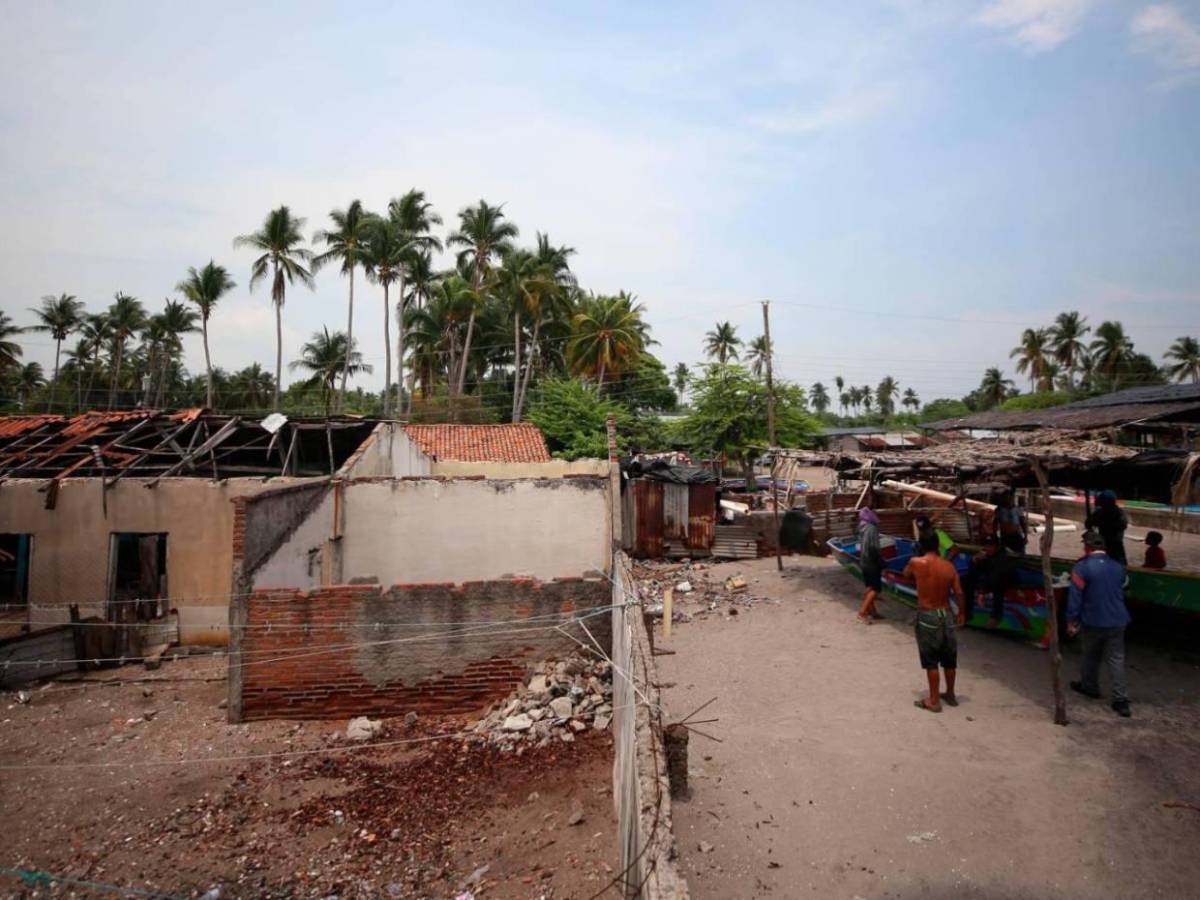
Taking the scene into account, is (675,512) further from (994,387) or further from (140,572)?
(994,387)

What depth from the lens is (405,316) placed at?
3444 centimetres

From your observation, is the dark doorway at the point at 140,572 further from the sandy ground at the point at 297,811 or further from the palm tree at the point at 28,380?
the palm tree at the point at 28,380

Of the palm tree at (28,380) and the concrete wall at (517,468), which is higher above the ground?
the palm tree at (28,380)

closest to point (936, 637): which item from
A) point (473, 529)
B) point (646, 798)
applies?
point (646, 798)

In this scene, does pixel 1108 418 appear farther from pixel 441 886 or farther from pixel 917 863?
pixel 441 886

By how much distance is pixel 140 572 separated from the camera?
1133 cm

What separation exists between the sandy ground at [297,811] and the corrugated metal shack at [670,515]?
9025mm

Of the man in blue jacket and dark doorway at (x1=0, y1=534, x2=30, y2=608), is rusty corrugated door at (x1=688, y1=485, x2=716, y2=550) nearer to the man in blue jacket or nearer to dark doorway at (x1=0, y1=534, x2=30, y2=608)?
the man in blue jacket

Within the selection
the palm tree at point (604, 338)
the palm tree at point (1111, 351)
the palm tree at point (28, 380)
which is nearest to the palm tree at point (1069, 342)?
the palm tree at point (1111, 351)

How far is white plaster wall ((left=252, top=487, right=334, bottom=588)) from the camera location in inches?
344

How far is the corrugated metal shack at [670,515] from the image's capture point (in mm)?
15906

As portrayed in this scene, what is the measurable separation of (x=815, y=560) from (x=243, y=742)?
1115 cm

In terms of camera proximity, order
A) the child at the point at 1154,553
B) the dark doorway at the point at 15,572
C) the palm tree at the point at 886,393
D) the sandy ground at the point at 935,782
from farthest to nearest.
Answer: the palm tree at the point at 886,393 → the dark doorway at the point at 15,572 → the child at the point at 1154,553 → the sandy ground at the point at 935,782

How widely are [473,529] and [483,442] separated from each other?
926 centimetres
